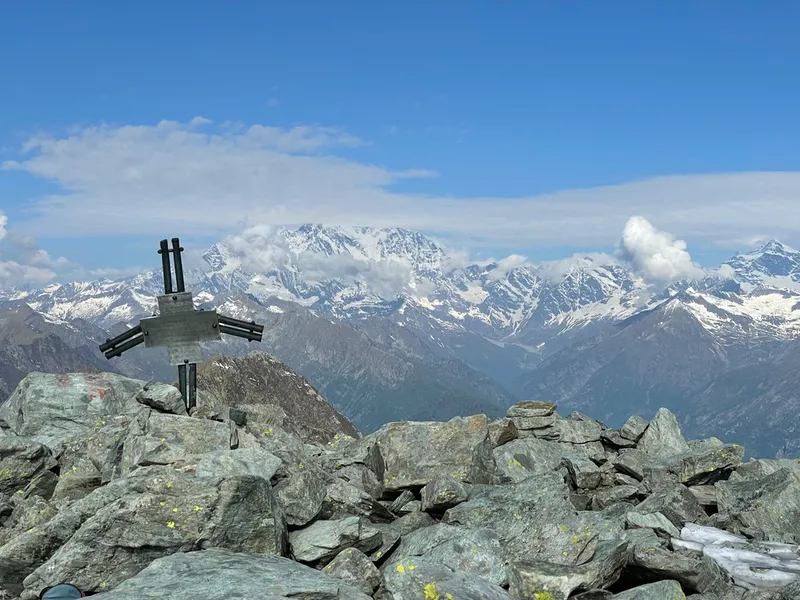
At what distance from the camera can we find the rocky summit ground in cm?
1206

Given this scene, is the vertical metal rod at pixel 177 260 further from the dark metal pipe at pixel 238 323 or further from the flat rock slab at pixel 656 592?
the flat rock slab at pixel 656 592

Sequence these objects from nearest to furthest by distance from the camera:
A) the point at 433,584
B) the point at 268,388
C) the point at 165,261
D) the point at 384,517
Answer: the point at 433,584 → the point at 384,517 → the point at 165,261 → the point at 268,388

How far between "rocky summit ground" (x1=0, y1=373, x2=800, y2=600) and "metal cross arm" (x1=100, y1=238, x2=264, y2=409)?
200cm

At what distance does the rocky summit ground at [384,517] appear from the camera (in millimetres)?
12062

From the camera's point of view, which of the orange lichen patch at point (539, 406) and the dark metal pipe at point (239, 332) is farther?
the orange lichen patch at point (539, 406)

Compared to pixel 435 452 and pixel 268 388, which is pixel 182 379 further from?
pixel 268 388

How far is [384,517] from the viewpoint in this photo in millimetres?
17344

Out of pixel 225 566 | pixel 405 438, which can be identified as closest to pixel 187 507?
pixel 225 566

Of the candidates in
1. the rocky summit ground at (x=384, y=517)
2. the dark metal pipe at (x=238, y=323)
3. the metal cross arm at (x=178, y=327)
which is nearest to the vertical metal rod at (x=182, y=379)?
the metal cross arm at (x=178, y=327)

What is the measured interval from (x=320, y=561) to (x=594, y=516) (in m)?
7.80

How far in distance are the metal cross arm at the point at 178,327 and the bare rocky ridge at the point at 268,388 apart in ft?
138

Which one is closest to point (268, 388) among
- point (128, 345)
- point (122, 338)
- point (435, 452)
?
point (128, 345)

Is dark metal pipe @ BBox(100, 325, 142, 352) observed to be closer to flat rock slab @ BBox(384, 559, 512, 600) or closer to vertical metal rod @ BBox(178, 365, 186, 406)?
vertical metal rod @ BBox(178, 365, 186, 406)

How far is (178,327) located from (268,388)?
6425 cm
